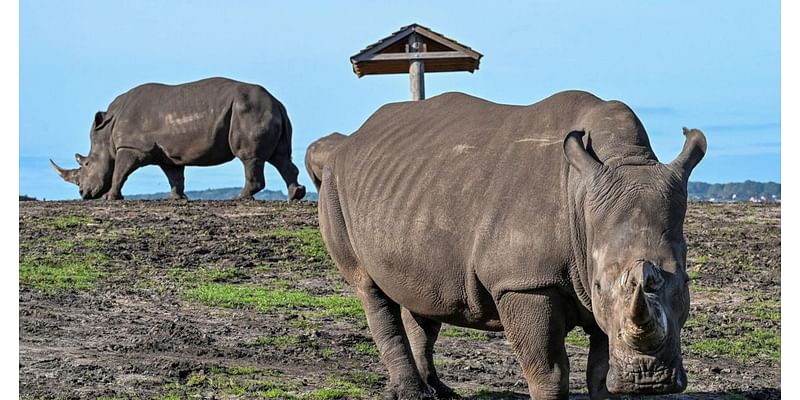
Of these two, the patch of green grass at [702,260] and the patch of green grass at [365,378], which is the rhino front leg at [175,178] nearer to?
the patch of green grass at [702,260]

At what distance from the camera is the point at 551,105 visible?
7.47 meters

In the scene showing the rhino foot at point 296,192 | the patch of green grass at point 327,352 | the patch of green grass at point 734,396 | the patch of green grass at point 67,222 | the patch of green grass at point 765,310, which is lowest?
the patch of green grass at point 734,396

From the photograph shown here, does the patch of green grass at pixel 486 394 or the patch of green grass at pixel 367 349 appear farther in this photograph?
the patch of green grass at pixel 367 349

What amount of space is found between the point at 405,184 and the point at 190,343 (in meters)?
3.88

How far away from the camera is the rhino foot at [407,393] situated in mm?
8766

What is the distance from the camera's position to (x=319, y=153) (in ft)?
32.0

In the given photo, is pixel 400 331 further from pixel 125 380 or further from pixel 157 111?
pixel 157 111

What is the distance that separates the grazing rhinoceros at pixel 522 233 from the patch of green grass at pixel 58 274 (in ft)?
19.8

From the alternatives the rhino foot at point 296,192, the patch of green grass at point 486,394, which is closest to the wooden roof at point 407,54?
the rhino foot at point 296,192

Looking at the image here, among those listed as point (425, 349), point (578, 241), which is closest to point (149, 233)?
point (425, 349)

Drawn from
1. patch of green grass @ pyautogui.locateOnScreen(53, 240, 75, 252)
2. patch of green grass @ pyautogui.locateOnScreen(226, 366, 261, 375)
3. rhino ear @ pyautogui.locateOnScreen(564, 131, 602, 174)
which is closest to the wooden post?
patch of green grass @ pyautogui.locateOnScreen(53, 240, 75, 252)

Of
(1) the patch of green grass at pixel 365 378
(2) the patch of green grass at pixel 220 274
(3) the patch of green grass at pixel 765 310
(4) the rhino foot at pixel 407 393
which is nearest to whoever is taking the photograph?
(4) the rhino foot at pixel 407 393

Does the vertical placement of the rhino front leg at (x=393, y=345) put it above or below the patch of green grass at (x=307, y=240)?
below

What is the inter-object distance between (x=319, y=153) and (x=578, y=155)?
137 inches
